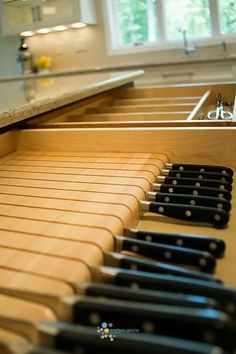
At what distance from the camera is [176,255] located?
1.60 feet

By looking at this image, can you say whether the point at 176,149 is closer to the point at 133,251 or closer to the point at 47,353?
the point at 133,251

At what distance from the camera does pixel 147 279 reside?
1.38ft

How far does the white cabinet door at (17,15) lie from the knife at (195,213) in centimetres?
372

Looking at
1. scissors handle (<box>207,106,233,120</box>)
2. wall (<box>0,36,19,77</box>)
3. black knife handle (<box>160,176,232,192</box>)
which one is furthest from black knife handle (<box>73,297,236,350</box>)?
wall (<box>0,36,19,77</box>)

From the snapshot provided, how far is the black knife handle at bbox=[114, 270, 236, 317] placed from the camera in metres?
0.38

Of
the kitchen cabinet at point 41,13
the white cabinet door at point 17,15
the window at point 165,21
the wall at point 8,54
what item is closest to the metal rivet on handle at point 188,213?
the window at point 165,21

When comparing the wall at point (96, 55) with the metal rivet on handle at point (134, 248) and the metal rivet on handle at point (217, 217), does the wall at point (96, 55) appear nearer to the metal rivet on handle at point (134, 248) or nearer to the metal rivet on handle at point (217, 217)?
the metal rivet on handle at point (217, 217)

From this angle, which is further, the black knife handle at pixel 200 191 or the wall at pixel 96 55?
the wall at pixel 96 55

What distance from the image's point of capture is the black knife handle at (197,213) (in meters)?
0.60

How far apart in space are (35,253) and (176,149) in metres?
0.51

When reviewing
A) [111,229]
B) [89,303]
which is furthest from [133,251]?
[89,303]

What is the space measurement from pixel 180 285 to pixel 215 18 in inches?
140

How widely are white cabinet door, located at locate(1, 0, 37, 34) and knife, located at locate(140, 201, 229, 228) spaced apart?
3722mm

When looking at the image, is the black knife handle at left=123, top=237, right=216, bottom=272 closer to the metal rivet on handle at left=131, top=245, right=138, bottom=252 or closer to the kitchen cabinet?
the metal rivet on handle at left=131, top=245, right=138, bottom=252
